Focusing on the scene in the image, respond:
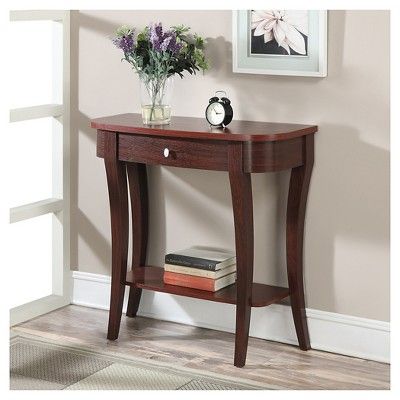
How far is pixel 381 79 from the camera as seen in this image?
11.0 ft

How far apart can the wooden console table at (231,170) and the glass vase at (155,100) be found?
2.3 inches

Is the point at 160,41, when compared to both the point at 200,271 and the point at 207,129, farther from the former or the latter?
the point at 200,271

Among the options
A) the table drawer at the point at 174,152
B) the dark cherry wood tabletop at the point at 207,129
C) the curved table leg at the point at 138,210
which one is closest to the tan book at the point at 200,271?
the curved table leg at the point at 138,210

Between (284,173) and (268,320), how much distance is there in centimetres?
63

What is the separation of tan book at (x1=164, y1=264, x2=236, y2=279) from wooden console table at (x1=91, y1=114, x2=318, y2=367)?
0.07 metres

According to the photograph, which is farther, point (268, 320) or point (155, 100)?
point (268, 320)

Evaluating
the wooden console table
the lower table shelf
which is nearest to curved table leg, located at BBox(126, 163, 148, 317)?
the wooden console table

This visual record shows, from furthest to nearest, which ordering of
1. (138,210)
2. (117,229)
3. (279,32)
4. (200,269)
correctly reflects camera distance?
1. (138,210)
2. (117,229)
3. (200,269)
4. (279,32)

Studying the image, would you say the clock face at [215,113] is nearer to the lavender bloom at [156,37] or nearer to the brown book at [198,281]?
the lavender bloom at [156,37]

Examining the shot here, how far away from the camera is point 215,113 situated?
344cm

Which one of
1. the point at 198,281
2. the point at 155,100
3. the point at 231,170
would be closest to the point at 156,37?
the point at 155,100

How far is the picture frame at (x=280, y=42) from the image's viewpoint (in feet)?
11.2

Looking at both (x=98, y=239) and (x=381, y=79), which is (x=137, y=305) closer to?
(x=98, y=239)
